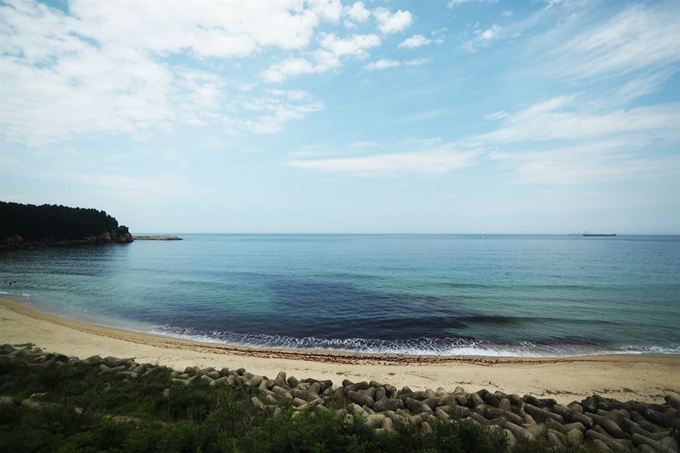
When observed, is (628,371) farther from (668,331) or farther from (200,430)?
(200,430)

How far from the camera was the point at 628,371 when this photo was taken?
14.6 metres

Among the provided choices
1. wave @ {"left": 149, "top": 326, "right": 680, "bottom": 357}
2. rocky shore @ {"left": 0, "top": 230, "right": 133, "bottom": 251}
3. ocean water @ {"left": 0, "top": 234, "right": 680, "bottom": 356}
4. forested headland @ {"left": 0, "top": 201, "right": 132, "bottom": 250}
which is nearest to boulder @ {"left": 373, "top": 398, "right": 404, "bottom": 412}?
wave @ {"left": 149, "top": 326, "right": 680, "bottom": 357}

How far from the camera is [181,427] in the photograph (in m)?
6.17

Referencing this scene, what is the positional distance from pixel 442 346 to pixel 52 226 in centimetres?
12560

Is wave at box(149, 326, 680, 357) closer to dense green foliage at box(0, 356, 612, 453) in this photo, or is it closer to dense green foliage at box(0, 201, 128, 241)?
dense green foliage at box(0, 356, 612, 453)

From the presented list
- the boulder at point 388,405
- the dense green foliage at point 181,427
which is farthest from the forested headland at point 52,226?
the boulder at point 388,405

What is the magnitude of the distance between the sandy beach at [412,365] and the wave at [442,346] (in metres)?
0.96

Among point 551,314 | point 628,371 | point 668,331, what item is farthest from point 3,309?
point 668,331

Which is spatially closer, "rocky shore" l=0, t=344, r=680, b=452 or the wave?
"rocky shore" l=0, t=344, r=680, b=452

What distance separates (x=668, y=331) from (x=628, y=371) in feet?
36.4

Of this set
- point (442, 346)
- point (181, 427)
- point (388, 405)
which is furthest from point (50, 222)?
point (388, 405)

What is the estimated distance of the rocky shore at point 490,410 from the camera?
749 centimetres

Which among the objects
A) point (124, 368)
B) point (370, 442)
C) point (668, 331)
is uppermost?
point (370, 442)

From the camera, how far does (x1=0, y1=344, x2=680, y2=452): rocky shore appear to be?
295 inches
